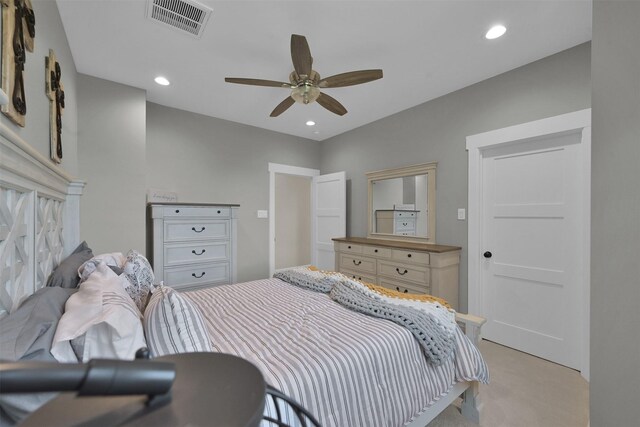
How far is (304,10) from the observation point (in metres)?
1.80

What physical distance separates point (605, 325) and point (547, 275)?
152 centimetres

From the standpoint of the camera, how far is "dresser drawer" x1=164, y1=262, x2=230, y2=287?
287 centimetres

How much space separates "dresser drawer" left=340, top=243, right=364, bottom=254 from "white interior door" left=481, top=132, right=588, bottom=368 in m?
1.39

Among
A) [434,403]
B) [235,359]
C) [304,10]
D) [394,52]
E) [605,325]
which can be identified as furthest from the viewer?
[394,52]

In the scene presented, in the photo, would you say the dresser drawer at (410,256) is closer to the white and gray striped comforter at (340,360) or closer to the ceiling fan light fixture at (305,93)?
the white and gray striped comforter at (340,360)

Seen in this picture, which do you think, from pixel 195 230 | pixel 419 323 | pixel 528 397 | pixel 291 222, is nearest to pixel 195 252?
pixel 195 230

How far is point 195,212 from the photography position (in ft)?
9.86

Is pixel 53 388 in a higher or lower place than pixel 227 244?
higher

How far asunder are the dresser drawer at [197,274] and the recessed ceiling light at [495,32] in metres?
3.33

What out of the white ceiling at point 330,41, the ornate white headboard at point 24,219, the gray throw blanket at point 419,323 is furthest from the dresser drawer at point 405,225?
the ornate white headboard at point 24,219

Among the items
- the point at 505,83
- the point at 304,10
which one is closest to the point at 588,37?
the point at 505,83

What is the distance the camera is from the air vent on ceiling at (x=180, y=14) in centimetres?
174

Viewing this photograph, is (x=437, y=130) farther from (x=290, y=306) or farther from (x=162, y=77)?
(x=162, y=77)

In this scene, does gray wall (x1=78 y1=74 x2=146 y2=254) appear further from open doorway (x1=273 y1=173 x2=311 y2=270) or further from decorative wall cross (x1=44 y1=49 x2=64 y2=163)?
open doorway (x1=273 y1=173 x2=311 y2=270)
